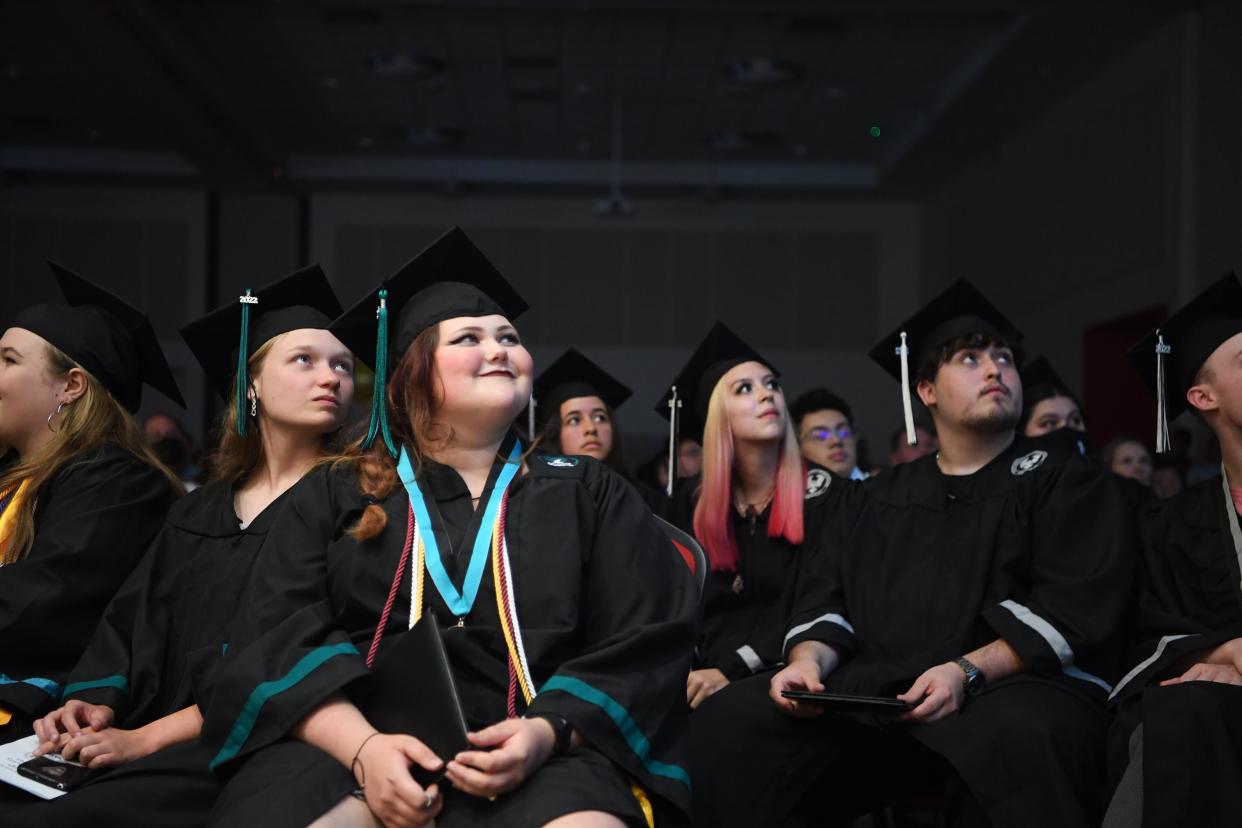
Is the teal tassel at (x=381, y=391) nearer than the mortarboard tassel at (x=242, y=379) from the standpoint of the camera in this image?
Yes

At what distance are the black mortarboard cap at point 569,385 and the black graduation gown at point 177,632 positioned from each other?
2.31m

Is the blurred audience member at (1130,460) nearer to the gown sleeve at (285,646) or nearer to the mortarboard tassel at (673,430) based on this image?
the mortarboard tassel at (673,430)

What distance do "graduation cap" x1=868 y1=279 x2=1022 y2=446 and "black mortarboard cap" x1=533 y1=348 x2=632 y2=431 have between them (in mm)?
1905

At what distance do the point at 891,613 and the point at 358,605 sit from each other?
1.50 m

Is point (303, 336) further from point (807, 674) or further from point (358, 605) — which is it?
point (807, 674)

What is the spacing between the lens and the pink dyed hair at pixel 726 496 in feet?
12.6

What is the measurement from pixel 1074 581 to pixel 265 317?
2.32m

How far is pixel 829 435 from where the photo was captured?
5.44 m

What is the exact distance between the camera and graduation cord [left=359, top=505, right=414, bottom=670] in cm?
238

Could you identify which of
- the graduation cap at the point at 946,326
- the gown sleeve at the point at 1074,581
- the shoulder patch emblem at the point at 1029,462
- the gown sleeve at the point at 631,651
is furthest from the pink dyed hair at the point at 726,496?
the gown sleeve at the point at 631,651

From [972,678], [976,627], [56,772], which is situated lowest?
[56,772]

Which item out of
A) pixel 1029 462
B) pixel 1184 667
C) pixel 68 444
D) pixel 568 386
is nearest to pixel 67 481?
pixel 68 444

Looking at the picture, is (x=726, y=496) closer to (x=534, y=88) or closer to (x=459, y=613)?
(x=459, y=613)

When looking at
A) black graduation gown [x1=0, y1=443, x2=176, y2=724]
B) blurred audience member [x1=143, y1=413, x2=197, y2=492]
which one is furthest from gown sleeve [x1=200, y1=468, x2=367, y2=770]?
blurred audience member [x1=143, y1=413, x2=197, y2=492]
